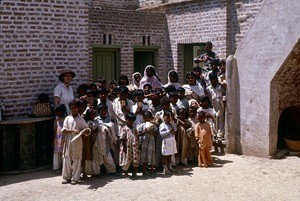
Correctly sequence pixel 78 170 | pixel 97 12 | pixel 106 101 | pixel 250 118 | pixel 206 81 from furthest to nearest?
pixel 97 12
pixel 206 81
pixel 250 118
pixel 106 101
pixel 78 170

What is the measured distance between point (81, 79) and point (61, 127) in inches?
66.1

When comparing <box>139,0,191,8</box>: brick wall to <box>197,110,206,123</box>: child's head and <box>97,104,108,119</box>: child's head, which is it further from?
<box>97,104,108,119</box>: child's head

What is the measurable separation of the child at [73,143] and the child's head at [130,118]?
702 millimetres

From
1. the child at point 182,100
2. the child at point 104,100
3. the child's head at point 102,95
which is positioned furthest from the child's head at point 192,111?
the child's head at point 102,95

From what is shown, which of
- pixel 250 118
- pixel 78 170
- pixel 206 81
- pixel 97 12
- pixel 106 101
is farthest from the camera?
pixel 97 12

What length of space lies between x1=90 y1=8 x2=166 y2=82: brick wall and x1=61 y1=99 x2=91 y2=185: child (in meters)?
5.36

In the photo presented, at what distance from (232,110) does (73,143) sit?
3.56 m

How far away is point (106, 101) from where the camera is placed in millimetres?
7426

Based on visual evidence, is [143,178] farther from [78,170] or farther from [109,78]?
[109,78]

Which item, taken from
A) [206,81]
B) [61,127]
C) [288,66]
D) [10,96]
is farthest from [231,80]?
[10,96]

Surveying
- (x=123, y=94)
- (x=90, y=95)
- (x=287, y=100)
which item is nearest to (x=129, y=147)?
(x=123, y=94)

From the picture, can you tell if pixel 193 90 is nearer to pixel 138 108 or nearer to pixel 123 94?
pixel 138 108

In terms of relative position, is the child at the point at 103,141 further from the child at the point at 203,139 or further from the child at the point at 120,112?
the child at the point at 203,139

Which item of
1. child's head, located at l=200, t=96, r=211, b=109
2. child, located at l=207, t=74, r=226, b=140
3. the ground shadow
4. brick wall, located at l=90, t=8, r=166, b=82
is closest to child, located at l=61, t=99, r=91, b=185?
the ground shadow
